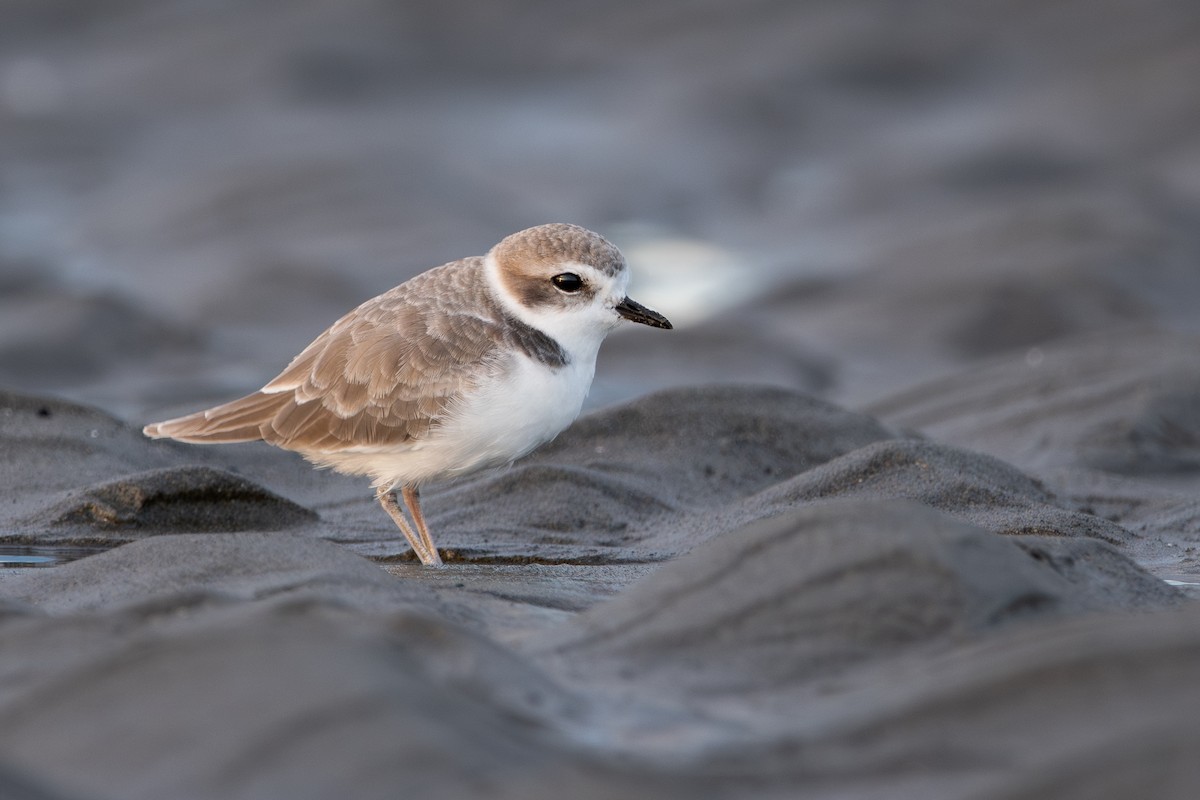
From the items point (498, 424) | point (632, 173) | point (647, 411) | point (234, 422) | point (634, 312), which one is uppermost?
point (632, 173)

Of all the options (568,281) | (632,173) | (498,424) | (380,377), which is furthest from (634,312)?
(632,173)

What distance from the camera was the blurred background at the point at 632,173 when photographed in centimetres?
1009

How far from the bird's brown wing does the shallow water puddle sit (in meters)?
0.78

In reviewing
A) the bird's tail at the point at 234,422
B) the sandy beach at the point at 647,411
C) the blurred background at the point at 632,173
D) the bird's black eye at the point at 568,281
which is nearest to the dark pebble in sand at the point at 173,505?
the sandy beach at the point at 647,411

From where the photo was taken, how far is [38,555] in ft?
16.3

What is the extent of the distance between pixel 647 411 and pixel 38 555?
2.88 meters

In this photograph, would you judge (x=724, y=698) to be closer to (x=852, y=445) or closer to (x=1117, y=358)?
(x=852, y=445)

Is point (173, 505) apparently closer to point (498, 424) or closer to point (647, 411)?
point (498, 424)

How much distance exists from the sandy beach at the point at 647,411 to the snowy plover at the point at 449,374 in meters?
0.33

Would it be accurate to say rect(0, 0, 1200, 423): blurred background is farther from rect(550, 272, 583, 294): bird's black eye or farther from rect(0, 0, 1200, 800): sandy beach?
rect(550, 272, 583, 294): bird's black eye

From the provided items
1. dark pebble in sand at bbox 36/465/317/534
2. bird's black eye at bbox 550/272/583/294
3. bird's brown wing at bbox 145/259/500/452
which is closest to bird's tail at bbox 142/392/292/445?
bird's brown wing at bbox 145/259/500/452

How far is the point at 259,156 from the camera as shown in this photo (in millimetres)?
13125

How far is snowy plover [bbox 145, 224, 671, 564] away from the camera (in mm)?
5184

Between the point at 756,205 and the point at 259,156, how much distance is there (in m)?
4.79
